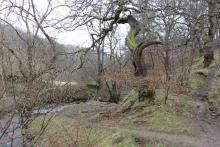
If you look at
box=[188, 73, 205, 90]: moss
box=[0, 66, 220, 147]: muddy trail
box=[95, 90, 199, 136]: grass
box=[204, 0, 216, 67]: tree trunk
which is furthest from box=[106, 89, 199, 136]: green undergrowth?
box=[204, 0, 216, 67]: tree trunk

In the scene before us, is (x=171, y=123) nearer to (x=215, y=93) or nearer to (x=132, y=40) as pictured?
(x=215, y=93)

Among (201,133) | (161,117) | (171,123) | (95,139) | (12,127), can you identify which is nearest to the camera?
(12,127)

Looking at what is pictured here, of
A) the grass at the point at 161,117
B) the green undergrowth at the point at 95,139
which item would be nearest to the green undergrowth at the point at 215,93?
the grass at the point at 161,117

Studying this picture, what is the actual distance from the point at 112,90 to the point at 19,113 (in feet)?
69.2

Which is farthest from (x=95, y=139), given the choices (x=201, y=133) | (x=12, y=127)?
(x=12, y=127)

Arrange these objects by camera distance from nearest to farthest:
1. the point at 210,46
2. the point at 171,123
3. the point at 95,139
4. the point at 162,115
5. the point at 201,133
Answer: the point at 201,133
the point at 95,139
the point at 171,123
the point at 162,115
the point at 210,46

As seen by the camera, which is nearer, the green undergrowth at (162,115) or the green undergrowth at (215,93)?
the green undergrowth at (162,115)

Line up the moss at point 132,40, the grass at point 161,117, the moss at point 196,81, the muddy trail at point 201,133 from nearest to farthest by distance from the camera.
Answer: the muddy trail at point 201,133, the grass at point 161,117, the moss at point 132,40, the moss at point 196,81

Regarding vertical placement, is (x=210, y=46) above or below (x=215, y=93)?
above

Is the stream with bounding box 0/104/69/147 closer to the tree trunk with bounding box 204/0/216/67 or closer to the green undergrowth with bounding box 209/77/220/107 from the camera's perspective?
the green undergrowth with bounding box 209/77/220/107

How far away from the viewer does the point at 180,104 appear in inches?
587

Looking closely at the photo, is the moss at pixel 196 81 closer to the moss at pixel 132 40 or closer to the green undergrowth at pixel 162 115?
the green undergrowth at pixel 162 115

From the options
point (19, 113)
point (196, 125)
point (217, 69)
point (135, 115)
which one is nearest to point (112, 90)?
point (217, 69)

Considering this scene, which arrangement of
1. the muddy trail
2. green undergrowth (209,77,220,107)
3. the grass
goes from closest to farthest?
the muddy trail
the grass
green undergrowth (209,77,220,107)
